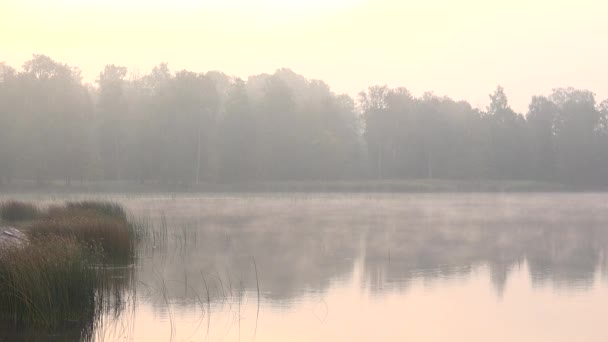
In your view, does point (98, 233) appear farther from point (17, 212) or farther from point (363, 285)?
point (17, 212)

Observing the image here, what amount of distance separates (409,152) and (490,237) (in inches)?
1850

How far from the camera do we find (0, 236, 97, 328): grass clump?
30.4 feet

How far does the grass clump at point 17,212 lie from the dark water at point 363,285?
12.5 ft

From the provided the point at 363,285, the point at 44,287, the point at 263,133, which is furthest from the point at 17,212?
the point at 263,133

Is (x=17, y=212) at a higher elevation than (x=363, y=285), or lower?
higher

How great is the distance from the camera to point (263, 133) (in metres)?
63.3

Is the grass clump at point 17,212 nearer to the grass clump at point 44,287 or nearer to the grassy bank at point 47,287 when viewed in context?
the grassy bank at point 47,287

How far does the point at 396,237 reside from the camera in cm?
2389

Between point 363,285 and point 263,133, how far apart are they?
162 ft

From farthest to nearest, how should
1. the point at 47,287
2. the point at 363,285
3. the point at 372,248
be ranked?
1. the point at 372,248
2. the point at 363,285
3. the point at 47,287

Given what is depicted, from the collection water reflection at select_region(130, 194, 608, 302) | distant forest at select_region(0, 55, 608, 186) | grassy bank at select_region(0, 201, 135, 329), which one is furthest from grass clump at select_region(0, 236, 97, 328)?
distant forest at select_region(0, 55, 608, 186)

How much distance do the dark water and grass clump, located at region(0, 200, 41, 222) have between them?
381 centimetres

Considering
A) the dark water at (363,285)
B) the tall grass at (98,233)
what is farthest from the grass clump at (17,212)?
the tall grass at (98,233)

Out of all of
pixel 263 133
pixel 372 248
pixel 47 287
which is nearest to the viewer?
pixel 47 287
